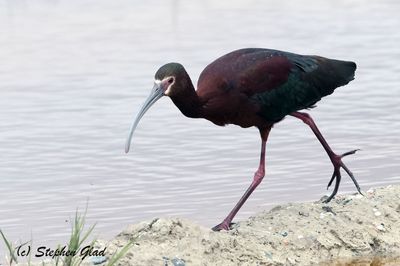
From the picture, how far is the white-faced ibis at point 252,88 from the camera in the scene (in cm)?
855

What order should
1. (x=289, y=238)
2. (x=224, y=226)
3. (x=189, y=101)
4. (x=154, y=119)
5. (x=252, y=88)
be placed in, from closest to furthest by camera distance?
(x=289, y=238) → (x=189, y=101) → (x=224, y=226) → (x=252, y=88) → (x=154, y=119)

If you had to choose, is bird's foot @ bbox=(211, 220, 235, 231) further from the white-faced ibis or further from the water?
the water

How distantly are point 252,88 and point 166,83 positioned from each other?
0.78 m

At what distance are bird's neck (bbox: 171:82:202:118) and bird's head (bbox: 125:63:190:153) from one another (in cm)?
5

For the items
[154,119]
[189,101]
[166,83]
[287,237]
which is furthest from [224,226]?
[154,119]

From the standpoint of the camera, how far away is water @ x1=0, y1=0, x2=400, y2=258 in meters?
9.99

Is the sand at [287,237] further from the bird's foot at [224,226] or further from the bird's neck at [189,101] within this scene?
the bird's neck at [189,101]

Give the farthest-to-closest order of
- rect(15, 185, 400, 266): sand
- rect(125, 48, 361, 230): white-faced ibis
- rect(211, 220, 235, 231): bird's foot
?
1. rect(211, 220, 235, 231): bird's foot
2. rect(125, 48, 361, 230): white-faced ibis
3. rect(15, 185, 400, 266): sand

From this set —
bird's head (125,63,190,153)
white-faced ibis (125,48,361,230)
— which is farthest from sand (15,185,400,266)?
bird's head (125,63,190,153)

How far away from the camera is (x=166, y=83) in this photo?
848 cm

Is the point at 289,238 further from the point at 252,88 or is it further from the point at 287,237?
the point at 252,88

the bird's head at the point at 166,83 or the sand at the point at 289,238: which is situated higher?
the bird's head at the point at 166,83

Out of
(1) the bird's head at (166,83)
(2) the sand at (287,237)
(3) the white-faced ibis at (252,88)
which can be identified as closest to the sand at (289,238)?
(2) the sand at (287,237)

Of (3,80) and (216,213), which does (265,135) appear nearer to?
(216,213)
